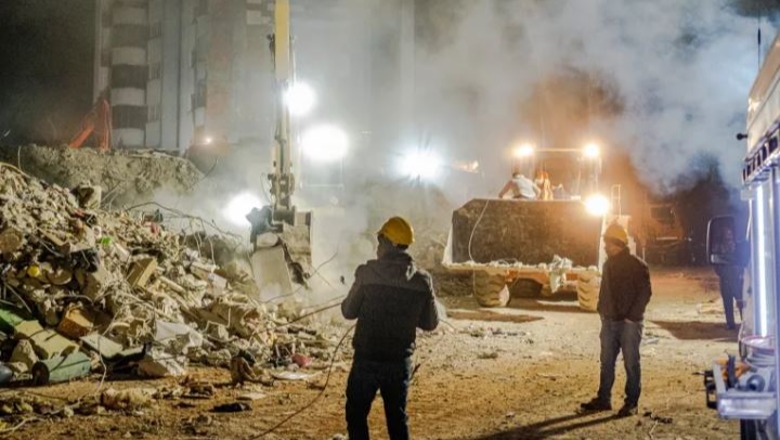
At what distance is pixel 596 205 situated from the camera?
14.9 meters

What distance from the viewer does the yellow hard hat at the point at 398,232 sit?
4520 mm

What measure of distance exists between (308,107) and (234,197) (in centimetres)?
735

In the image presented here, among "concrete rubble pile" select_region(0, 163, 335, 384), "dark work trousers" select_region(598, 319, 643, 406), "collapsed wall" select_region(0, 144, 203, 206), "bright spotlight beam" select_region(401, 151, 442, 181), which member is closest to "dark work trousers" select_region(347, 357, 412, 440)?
"dark work trousers" select_region(598, 319, 643, 406)

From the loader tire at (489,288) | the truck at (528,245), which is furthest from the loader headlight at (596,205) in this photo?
the loader tire at (489,288)

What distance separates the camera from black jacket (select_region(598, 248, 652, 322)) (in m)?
6.45

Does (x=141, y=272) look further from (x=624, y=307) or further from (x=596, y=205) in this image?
(x=596, y=205)

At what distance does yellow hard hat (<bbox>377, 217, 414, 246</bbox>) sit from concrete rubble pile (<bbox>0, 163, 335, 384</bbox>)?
4.10 m

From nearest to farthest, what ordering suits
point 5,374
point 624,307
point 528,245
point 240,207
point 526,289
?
point 624,307 → point 5,374 → point 528,245 → point 526,289 → point 240,207

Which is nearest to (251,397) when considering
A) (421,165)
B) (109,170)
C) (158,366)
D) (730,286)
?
(158,366)

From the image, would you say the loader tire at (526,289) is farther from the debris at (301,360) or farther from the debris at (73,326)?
the debris at (73,326)

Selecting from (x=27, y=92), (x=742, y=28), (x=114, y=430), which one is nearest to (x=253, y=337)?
(x=114, y=430)

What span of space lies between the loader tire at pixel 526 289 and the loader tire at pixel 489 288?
7.93ft

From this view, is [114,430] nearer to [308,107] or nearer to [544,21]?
[544,21]

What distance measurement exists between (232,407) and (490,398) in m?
2.58
